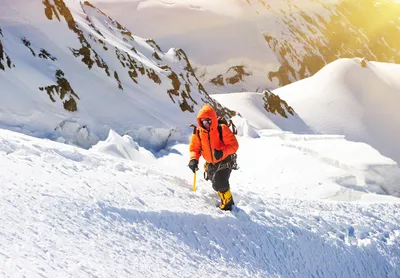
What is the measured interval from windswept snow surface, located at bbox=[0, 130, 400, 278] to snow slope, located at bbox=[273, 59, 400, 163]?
158 ft

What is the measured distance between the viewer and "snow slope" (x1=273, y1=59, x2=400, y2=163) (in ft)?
183

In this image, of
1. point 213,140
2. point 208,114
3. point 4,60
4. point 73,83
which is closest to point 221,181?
point 213,140

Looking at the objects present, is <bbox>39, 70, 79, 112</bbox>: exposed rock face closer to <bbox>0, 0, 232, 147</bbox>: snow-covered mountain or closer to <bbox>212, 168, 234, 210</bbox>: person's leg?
<bbox>0, 0, 232, 147</bbox>: snow-covered mountain

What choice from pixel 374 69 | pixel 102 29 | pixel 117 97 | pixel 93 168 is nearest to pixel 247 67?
pixel 374 69

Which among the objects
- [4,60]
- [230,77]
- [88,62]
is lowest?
[230,77]

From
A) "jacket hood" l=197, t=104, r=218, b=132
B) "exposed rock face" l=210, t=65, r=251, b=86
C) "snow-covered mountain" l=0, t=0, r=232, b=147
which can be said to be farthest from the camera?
"exposed rock face" l=210, t=65, r=251, b=86

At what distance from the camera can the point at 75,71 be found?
2444 centimetres

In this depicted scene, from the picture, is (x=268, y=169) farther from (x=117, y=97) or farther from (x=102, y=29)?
(x=102, y=29)

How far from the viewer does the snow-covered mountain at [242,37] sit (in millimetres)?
93562

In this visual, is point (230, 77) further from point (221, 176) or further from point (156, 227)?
point (156, 227)

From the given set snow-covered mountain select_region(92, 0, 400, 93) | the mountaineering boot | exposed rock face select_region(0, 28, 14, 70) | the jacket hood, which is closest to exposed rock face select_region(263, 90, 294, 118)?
snow-covered mountain select_region(92, 0, 400, 93)

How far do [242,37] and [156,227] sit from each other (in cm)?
10136

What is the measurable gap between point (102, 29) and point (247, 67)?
220ft

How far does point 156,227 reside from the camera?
600 centimetres
